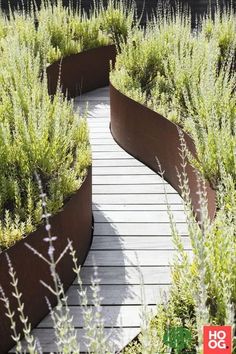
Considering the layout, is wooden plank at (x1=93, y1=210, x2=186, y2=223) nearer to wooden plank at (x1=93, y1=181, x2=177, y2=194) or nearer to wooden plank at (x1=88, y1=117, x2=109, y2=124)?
wooden plank at (x1=93, y1=181, x2=177, y2=194)

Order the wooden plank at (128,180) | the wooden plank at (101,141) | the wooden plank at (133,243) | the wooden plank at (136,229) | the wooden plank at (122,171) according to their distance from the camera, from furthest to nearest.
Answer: the wooden plank at (101,141), the wooden plank at (122,171), the wooden plank at (128,180), the wooden plank at (136,229), the wooden plank at (133,243)

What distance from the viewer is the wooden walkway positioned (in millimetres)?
3357

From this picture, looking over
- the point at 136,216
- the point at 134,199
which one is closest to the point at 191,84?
the point at 134,199

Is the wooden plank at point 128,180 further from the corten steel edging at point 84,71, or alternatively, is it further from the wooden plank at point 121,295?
the corten steel edging at point 84,71

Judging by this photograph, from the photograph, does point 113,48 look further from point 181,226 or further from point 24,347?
point 24,347

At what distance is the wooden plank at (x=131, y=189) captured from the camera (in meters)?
4.87

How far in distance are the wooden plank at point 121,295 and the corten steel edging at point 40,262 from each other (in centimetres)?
11

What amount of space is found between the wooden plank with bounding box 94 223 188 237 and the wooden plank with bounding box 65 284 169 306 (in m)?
0.65

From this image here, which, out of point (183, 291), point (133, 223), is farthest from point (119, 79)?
point (183, 291)

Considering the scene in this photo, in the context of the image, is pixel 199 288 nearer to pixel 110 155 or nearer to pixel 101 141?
pixel 110 155

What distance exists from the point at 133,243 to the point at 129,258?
0.20 meters

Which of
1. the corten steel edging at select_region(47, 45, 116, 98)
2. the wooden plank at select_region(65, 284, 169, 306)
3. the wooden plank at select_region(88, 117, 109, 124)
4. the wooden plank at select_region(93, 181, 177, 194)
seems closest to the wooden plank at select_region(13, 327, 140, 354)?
Answer: the wooden plank at select_region(65, 284, 169, 306)

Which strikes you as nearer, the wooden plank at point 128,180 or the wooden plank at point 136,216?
the wooden plank at point 136,216

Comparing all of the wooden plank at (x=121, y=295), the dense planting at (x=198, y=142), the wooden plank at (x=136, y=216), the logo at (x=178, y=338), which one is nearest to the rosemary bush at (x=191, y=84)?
the dense planting at (x=198, y=142)
